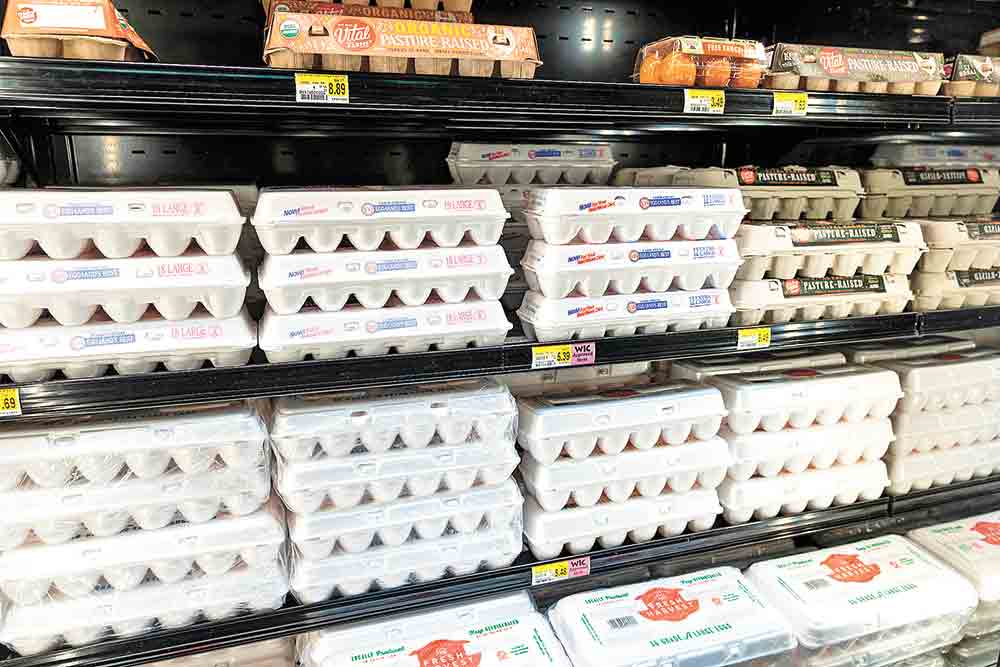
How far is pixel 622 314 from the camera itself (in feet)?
4.64

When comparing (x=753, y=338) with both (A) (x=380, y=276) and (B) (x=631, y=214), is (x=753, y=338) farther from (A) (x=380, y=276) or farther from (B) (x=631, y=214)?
(A) (x=380, y=276)

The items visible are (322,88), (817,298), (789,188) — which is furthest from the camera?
(789,188)

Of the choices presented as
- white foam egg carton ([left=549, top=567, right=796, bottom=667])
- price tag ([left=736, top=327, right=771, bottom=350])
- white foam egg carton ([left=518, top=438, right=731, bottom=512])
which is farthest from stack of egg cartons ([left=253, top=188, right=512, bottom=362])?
white foam egg carton ([left=549, top=567, right=796, bottom=667])

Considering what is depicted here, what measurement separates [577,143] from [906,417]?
3.83ft

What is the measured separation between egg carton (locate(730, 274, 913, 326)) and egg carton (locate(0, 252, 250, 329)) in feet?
3.67

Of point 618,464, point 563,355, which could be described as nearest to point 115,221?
point 563,355

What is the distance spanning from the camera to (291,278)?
121 centimetres

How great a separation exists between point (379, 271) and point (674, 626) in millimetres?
1011

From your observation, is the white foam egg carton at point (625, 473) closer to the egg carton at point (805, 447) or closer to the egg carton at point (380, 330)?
the egg carton at point (805, 447)

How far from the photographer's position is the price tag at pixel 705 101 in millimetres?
1318

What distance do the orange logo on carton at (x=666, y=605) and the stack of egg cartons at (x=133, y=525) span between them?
824 mm

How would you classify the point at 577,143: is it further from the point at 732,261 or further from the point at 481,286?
the point at 481,286

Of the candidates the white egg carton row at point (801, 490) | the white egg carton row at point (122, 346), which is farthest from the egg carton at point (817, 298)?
the white egg carton row at point (122, 346)

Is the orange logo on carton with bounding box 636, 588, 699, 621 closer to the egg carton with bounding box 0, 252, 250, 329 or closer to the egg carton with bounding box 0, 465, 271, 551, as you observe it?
the egg carton with bounding box 0, 465, 271, 551
